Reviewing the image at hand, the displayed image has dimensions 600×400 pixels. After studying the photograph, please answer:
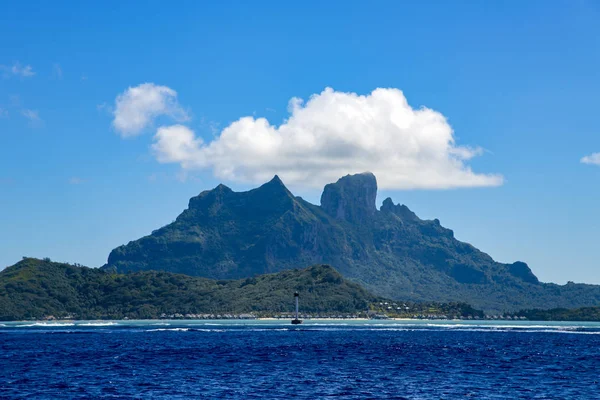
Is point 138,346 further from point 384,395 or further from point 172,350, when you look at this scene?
point 384,395

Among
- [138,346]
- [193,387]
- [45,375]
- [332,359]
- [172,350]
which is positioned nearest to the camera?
[193,387]

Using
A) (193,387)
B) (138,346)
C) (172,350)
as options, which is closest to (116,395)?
(193,387)

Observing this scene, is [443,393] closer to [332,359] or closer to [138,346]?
[332,359]

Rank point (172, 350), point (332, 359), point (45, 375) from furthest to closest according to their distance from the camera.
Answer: point (172, 350)
point (332, 359)
point (45, 375)

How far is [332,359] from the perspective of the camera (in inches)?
5487

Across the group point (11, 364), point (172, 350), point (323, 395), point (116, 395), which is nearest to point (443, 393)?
point (323, 395)

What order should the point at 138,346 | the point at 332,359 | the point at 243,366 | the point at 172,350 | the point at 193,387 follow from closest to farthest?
1. the point at 193,387
2. the point at 243,366
3. the point at 332,359
4. the point at 172,350
5. the point at 138,346

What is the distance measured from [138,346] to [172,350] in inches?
702

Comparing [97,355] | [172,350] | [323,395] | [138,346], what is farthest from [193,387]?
[138,346]

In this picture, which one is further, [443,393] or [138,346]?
[138,346]

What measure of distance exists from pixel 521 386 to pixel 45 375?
66210mm

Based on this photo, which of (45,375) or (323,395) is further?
(45,375)

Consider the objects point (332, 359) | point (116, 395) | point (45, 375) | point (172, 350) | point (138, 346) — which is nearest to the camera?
point (116, 395)

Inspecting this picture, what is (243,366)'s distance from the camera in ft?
405
